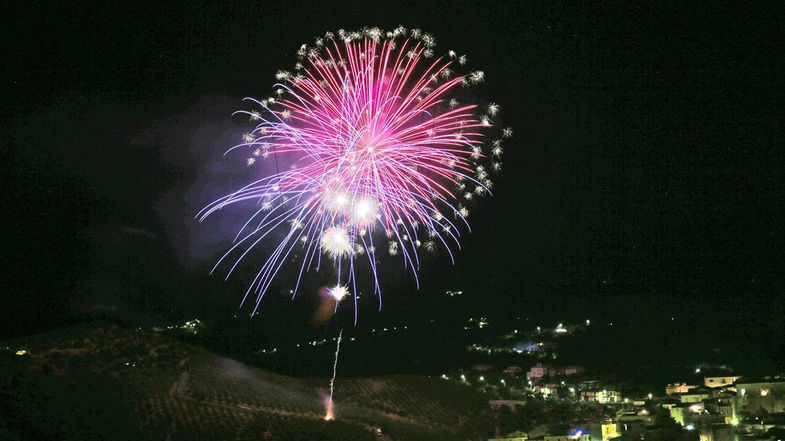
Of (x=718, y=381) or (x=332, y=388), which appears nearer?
(x=332, y=388)

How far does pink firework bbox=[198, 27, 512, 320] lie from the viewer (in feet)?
31.4

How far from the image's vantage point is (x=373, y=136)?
9.64 metres

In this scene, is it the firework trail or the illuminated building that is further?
the illuminated building

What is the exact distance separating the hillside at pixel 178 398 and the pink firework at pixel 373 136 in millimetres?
3256

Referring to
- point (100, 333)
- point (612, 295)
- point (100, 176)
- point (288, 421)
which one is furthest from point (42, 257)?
point (612, 295)

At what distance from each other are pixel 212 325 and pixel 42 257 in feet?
14.4

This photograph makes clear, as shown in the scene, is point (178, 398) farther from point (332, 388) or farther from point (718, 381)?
point (718, 381)

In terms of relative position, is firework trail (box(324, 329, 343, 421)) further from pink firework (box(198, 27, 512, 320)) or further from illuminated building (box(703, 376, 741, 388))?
illuminated building (box(703, 376, 741, 388))

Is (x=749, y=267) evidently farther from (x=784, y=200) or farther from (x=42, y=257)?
(x=42, y=257)

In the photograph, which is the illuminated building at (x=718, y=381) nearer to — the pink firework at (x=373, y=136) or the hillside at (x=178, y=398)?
the hillside at (x=178, y=398)

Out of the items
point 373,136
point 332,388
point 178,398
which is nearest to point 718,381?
point 332,388

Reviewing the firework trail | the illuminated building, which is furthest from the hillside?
the illuminated building

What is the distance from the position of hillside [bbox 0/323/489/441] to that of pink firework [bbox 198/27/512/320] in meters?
3.26

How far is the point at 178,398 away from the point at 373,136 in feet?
18.0
